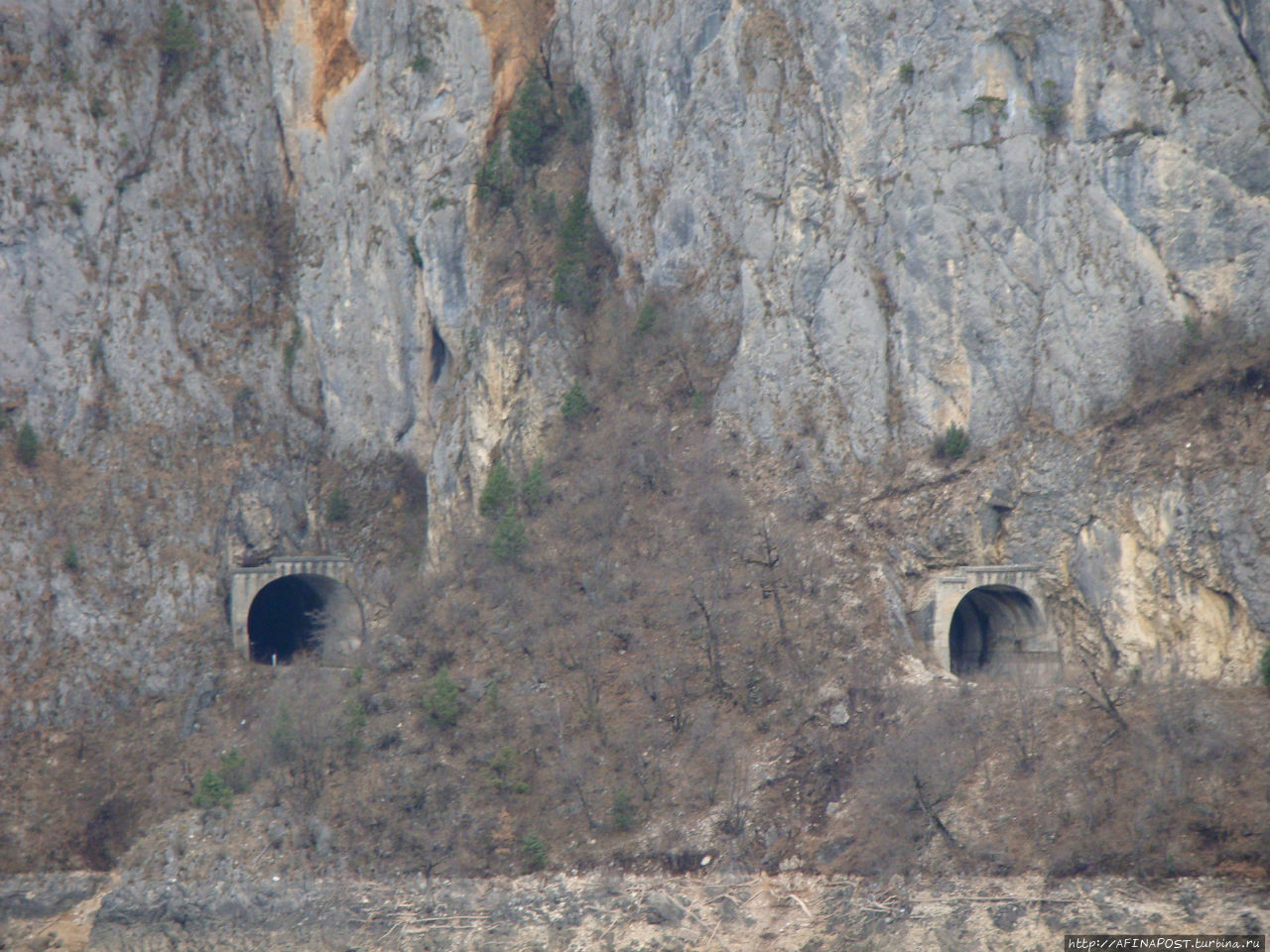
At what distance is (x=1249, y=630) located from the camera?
3928 centimetres

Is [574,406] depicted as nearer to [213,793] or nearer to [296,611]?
[296,611]

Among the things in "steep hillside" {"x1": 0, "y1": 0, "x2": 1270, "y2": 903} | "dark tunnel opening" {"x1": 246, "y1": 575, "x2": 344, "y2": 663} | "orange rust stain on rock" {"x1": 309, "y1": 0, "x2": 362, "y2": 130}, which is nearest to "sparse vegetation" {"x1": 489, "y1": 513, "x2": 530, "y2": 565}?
"steep hillside" {"x1": 0, "y1": 0, "x2": 1270, "y2": 903}

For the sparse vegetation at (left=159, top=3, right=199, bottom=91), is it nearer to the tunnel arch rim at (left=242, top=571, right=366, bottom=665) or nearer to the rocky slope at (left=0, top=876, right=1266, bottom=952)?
the tunnel arch rim at (left=242, top=571, right=366, bottom=665)

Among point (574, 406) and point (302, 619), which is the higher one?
point (574, 406)

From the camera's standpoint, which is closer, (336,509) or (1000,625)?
(1000,625)

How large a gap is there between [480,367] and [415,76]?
13297 millimetres

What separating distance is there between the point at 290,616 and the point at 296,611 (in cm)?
32

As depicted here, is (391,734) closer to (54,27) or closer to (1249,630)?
(1249,630)

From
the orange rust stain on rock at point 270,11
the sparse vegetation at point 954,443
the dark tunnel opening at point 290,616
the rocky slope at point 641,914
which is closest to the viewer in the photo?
the rocky slope at point 641,914

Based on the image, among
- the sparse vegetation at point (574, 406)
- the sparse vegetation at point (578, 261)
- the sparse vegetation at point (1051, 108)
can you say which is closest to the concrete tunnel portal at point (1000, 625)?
the sparse vegetation at point (1051, 108)

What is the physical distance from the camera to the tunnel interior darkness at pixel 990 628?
44781mm

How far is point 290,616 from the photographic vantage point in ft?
191

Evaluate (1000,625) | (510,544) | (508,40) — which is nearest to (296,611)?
(510,544)

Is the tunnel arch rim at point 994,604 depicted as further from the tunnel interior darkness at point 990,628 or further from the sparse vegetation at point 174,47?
the sparse vegetation at point 174,47
